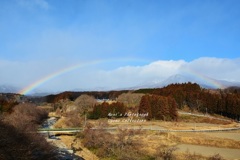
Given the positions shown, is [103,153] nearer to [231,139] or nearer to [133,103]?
[231,139]

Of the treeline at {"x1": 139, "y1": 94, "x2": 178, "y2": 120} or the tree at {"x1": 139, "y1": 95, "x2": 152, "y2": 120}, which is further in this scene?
the treeline at {"x1": 139, "y1": 94, "x2": 178, "y2": 120}

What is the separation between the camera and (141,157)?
33562 mm

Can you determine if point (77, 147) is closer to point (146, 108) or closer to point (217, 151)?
point (217, 151)

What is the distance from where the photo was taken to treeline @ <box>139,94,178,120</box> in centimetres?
7856

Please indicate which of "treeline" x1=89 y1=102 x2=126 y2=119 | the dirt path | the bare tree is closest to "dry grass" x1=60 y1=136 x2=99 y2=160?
the dirt path

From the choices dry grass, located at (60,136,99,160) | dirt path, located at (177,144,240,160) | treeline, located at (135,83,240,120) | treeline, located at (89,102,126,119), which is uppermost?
treeline, located at (135,83,240,120)

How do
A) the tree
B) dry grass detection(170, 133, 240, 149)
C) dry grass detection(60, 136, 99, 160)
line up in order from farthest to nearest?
the tree
dry grass detection(170, 133, 240, 149)
dry grass detection(60, 136, 99, 160)

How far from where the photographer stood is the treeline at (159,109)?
78.6 metres

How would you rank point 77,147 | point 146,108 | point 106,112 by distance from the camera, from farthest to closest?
point 106,112
point 146,108
point 77,147

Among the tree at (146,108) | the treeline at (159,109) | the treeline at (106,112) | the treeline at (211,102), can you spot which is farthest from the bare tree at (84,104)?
the treeline at (211,102)

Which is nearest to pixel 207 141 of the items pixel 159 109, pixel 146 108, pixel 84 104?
pixel 159 109

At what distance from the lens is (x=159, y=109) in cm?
7888

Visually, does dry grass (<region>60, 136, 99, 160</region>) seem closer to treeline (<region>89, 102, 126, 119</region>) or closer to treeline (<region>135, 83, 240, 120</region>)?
treeline (<region>89, 102, 126, 119</region>)

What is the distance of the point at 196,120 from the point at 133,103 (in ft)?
89.8
